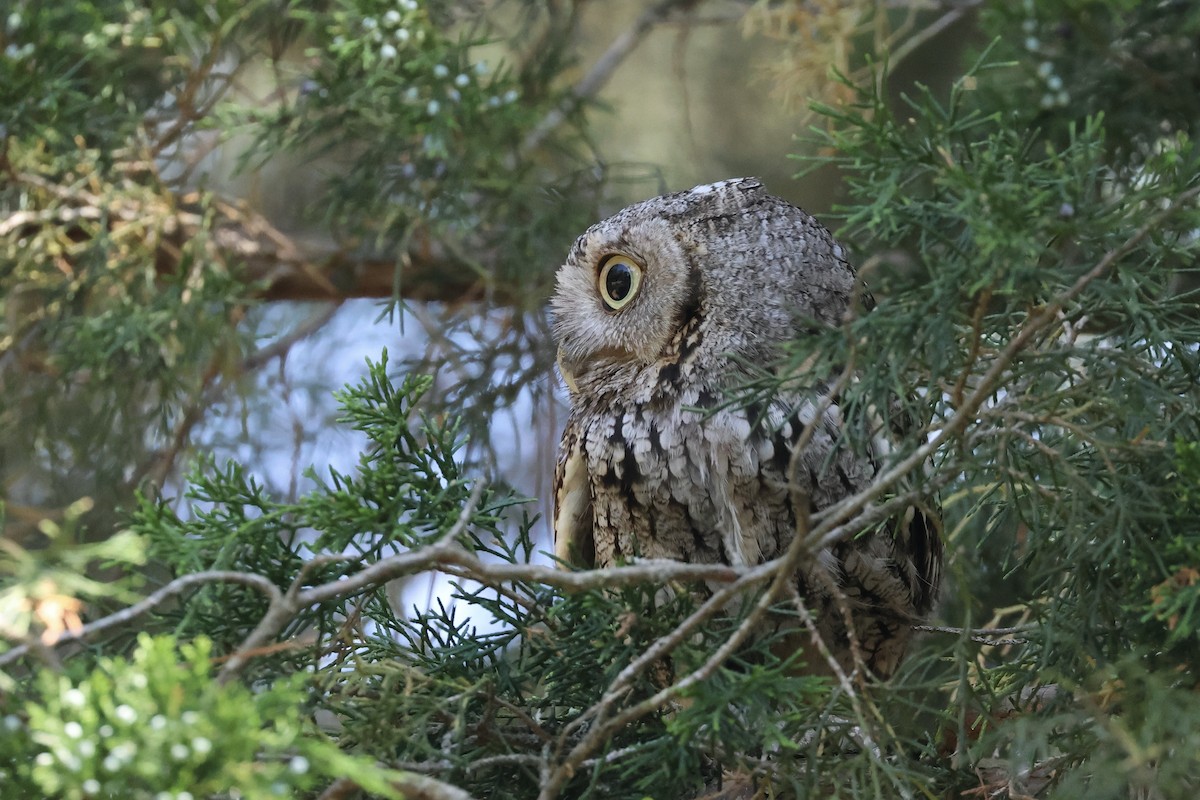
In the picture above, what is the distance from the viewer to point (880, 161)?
1082mm

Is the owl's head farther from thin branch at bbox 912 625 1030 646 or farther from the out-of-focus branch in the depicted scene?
A: the out-of-focus branch

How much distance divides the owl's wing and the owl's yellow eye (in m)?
0.22

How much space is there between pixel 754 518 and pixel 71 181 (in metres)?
1.57

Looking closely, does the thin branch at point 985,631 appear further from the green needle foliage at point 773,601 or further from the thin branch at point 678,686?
the thin branch at point 678,686

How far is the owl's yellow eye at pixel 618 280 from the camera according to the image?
5.59 feet

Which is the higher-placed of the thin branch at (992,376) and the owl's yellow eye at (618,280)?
the owl's yellow eye at (618,280)

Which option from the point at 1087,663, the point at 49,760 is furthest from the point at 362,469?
the point at 1087,663

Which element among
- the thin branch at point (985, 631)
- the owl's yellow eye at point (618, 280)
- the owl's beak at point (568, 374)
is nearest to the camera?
the thin branch at point (985, 631)

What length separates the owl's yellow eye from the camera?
67.1 inches

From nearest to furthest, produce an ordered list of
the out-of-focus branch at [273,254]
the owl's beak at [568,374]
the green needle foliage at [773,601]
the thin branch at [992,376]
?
the green needle foliage at [773,601] < the thin branch at [992,376] < the owl's beak at [568,374] < the out-of-focus branch at [273,254]

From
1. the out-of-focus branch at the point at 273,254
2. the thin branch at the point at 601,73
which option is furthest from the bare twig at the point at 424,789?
the thin branch at the point at 601,73

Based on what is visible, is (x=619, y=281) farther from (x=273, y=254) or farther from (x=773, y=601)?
(x=273, y=254)

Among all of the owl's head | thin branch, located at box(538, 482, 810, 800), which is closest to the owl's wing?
the owl's head

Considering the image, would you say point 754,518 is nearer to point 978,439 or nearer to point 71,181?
point 978,439
